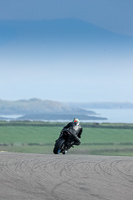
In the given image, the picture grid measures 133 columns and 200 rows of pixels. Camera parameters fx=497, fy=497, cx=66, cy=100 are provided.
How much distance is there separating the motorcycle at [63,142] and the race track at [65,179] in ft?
11.7

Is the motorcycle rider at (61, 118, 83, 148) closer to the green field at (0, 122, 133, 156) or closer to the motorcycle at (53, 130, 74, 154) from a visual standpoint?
the motorcycle at (53, 130, 74, 154)

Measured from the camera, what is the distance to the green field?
46.7m

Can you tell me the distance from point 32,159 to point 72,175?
13.3ft

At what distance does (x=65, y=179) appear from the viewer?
13.1 metres

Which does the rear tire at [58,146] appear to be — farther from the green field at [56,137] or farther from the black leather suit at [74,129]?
the green field at [56,137]

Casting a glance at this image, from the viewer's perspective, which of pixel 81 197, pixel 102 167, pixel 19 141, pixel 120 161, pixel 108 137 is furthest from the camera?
pixel 108 137

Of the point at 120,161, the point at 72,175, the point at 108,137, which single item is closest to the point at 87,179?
the point at 72,175

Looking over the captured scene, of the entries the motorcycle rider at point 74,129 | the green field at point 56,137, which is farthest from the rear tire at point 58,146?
the green field at point 56,137

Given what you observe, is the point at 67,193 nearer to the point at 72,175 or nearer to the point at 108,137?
the point at 72,175

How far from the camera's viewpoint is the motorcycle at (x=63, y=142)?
21.7 metres

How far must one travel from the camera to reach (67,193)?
36.1 ft

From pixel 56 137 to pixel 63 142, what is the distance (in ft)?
132

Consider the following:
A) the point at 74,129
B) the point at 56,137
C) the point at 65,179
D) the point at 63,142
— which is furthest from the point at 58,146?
the point at 56,137

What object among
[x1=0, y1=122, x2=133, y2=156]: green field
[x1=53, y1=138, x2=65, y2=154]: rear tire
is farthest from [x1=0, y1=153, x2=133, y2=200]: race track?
[x1=0, y1=122, x2=133, y2=156]: green field
